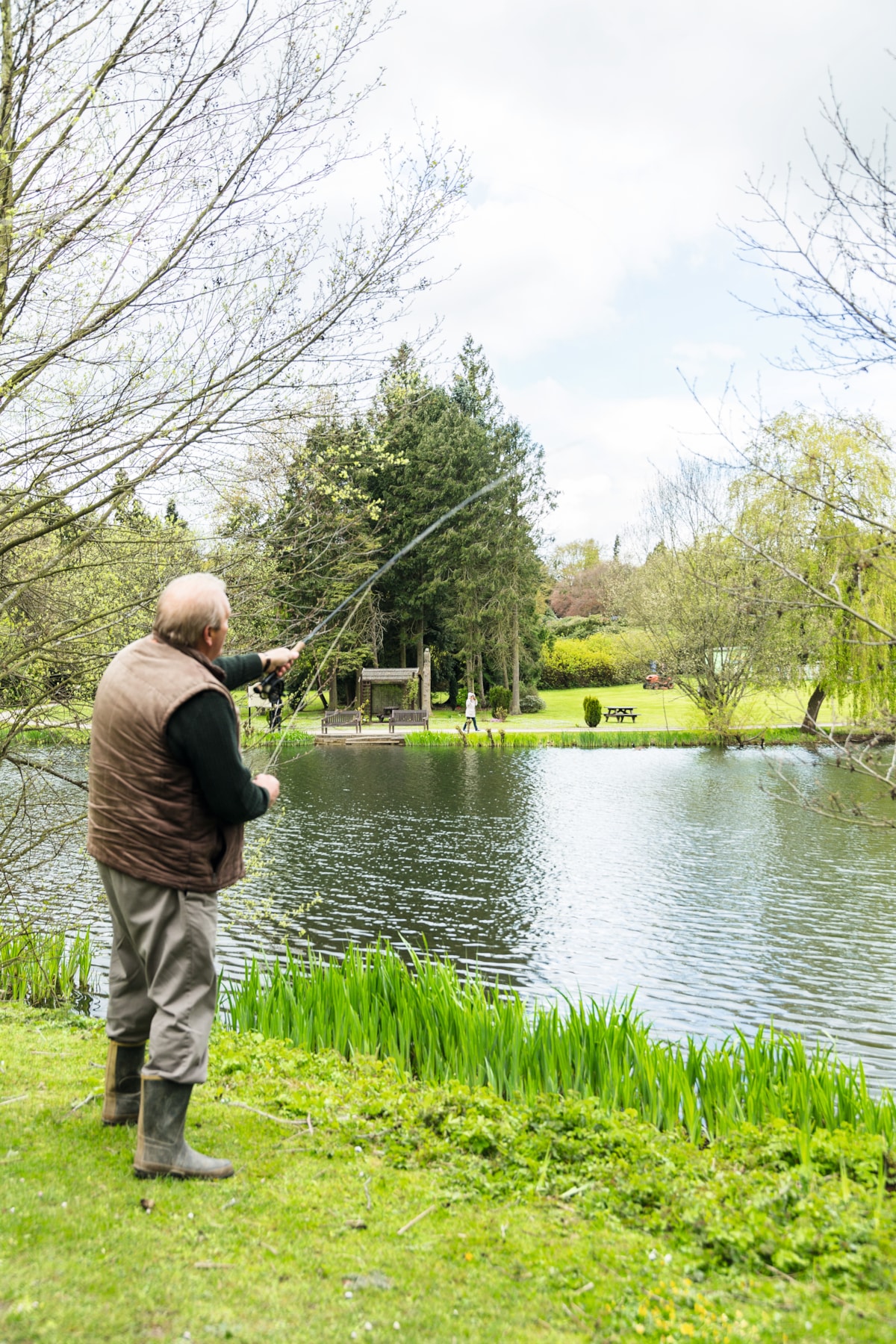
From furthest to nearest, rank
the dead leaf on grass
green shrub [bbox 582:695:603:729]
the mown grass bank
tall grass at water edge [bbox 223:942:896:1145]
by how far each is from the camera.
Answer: green shrub [bbox 582:695:603:729] < the mown grass bank < tall grass at water edge [bbox 223:942:896:1145] < the dead leaf on grass

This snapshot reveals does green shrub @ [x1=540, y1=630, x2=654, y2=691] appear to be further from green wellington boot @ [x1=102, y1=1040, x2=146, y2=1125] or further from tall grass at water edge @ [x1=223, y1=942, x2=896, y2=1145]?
green wellington boot @ [x1=102, y1=1040, x2=146, y2=1125]

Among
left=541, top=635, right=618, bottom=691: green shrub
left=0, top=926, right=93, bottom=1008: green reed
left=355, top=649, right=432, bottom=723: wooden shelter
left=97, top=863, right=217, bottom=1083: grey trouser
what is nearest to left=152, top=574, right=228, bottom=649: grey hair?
left=97, top=863, right=217, bottom=1083: grey trouser

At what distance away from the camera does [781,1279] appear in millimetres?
2707

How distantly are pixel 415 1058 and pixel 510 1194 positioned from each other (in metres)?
2.65

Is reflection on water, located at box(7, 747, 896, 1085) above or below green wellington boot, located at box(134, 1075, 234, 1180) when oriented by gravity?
below

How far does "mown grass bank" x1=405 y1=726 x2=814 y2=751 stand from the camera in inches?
1198

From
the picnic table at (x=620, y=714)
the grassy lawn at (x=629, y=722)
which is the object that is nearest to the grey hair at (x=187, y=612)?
the grassy lawn at (x=629, y=722)

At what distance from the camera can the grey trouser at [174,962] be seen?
299 cm

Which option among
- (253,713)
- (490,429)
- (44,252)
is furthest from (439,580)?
(44,252)

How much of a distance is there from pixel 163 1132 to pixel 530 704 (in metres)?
42.2

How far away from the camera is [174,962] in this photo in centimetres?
302

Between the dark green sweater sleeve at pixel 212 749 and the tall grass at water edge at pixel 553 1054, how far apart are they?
2.45m

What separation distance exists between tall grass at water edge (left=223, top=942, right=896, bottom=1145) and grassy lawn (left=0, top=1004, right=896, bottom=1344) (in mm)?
483

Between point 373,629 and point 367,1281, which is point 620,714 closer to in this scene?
point 373,629
